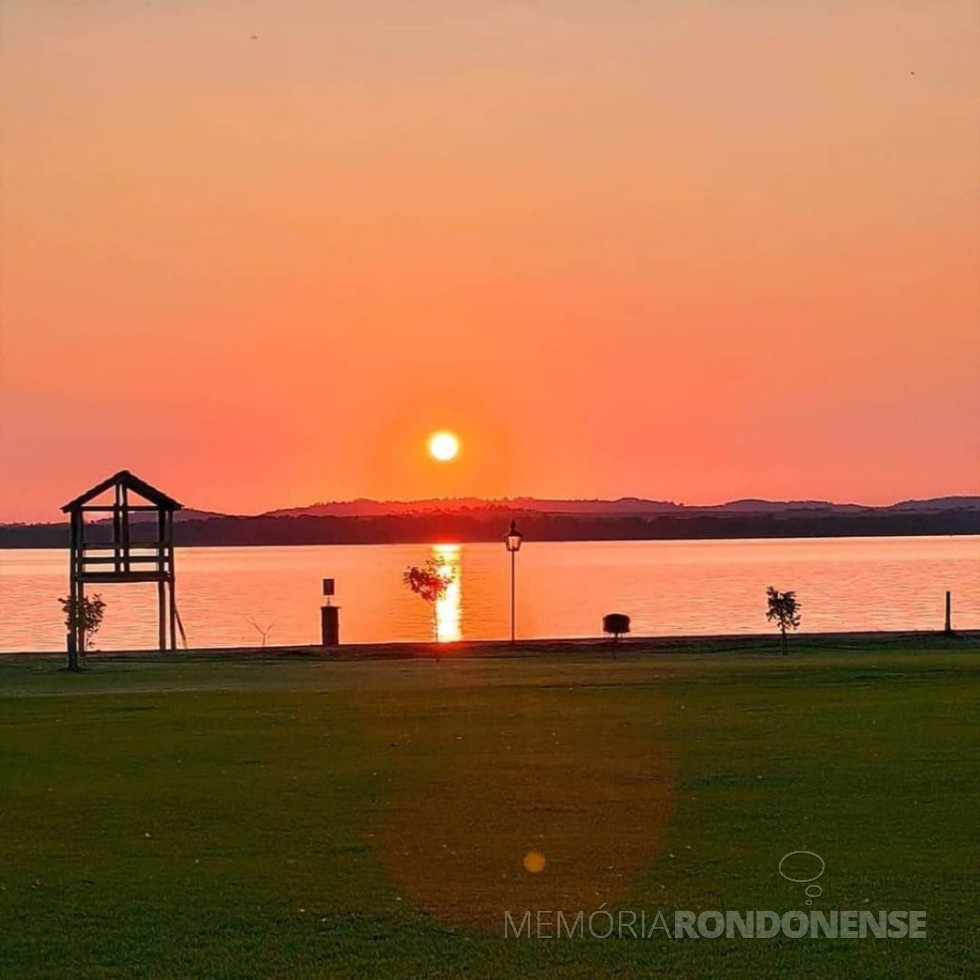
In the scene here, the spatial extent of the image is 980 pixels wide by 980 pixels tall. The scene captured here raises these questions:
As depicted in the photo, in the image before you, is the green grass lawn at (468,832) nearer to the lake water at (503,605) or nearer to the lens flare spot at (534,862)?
the lens flare spot at (534,862)

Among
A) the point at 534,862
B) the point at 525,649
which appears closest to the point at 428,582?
the point at 525,649

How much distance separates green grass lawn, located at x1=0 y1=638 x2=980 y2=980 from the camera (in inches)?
387

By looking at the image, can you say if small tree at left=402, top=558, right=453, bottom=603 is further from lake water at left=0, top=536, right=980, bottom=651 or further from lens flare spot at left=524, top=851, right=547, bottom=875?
lens flare spot at left=524, top=851, right=547, bottom=875

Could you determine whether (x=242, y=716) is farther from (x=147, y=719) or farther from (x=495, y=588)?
(x=495, y=588)

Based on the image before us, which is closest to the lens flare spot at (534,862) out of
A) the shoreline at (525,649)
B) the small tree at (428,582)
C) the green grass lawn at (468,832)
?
the green grass lawn at (468,832)

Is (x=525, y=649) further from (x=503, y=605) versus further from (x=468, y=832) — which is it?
(x=503, y=605)

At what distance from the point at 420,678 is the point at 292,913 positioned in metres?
22.0

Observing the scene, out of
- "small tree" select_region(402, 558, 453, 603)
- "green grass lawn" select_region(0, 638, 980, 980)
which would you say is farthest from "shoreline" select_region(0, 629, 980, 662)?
"green grass lawn" select_region(0, 638, 980, 980)

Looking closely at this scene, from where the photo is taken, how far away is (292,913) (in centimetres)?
1064

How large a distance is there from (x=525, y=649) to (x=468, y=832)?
106ft

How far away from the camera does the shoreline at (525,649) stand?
4316 centimetres

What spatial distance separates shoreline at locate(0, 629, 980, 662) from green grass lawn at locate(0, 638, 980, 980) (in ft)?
59.7

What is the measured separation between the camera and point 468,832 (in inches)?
520

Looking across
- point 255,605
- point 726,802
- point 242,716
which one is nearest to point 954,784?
point 726,802
